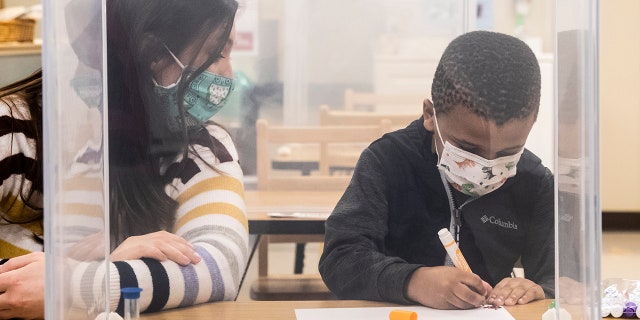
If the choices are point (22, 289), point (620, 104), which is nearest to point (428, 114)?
point (22, 289)

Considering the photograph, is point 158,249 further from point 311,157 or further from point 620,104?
point 620,104

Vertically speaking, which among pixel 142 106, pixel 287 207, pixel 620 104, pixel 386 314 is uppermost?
pixel 620 104

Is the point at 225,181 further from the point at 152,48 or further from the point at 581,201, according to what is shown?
the point at 581,201

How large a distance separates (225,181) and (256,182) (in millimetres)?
36

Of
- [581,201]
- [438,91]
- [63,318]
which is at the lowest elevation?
[63,318]

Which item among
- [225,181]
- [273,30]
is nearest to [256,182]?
[225,181]

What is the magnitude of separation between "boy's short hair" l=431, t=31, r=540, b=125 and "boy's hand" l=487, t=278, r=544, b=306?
0.16 m

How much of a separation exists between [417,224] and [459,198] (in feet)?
0.16

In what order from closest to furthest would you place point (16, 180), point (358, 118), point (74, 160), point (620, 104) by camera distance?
1. point (74, 160)
2. point (358, 118)
3. point (16, 180)
4. point (620, 104)

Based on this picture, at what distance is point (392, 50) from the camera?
2.89ft

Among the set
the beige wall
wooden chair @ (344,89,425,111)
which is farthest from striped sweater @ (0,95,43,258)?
the beige wall

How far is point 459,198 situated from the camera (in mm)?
854

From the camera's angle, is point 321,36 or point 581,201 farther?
point 321,36

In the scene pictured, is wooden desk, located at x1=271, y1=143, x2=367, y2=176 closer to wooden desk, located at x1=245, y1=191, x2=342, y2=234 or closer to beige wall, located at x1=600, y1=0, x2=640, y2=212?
wooden desk, located at x1=245, y1=191, x2=342, y2=234
